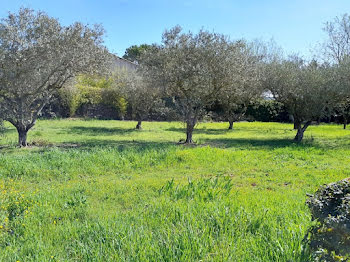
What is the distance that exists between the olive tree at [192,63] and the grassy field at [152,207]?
176 inches

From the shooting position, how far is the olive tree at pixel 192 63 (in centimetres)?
1320

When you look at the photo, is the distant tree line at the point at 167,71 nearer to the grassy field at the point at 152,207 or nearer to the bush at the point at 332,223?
the grassy field at the point at 152,207

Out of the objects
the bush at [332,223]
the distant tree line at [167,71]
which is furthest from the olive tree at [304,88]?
the bush at [332,223]

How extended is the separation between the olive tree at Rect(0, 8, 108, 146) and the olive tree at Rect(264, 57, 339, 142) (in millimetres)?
8957

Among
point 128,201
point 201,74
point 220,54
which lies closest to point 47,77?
point 201,74

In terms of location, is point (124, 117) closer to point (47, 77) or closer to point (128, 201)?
point (47, 77)

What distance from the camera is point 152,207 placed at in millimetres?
5000

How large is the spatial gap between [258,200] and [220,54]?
30.0 ft

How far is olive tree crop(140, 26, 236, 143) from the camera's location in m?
13.2

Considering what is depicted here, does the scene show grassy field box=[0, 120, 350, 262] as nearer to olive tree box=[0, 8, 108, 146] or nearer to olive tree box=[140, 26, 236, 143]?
olive tree box=[0, 8, 108, 146]

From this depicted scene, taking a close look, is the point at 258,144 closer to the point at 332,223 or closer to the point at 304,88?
the point at 304,88

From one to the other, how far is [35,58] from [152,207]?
856 centimetres

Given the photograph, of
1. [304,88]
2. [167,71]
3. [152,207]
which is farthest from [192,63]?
[152,207]

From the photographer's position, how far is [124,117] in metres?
31.5
